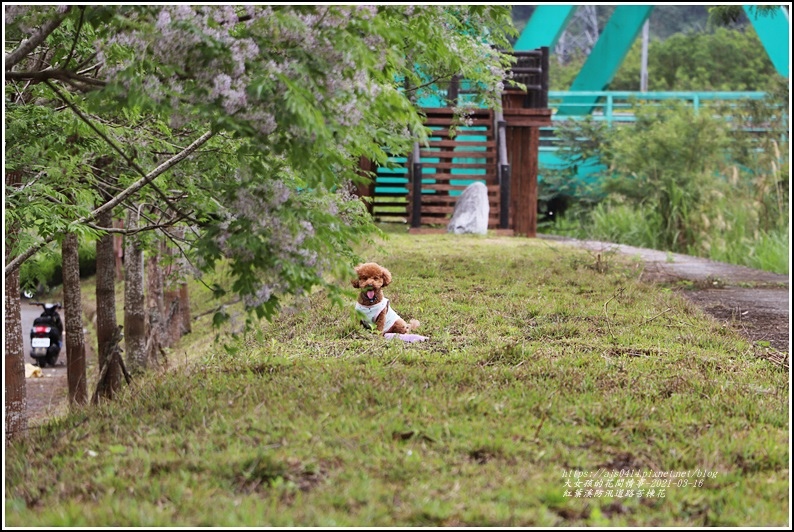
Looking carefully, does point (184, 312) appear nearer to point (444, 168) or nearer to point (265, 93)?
point (444, 168)

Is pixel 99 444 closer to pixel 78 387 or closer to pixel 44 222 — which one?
pixel 44 222

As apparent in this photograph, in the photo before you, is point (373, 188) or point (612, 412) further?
point (373, 188)

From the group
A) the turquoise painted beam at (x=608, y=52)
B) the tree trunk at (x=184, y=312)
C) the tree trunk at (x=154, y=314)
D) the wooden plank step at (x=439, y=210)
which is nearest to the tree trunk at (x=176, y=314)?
the tree trunk at (x=184, y=312)

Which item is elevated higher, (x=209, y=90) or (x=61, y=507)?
(x=209, y=90)

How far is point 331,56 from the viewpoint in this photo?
4504 mm

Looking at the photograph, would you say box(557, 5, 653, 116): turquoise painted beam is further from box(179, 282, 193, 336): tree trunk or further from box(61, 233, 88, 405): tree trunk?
box(61, 233, 88, 405): tree trunk

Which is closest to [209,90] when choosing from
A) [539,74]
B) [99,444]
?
[99,444]

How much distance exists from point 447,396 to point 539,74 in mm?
13925

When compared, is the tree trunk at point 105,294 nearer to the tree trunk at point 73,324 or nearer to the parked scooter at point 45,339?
the tree trunk at point 73,324

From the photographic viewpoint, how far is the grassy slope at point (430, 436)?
3.62 meters

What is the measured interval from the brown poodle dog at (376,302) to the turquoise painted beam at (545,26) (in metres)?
18.5

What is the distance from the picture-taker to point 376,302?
6930mm

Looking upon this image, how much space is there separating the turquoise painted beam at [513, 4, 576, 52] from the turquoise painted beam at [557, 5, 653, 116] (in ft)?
7.82

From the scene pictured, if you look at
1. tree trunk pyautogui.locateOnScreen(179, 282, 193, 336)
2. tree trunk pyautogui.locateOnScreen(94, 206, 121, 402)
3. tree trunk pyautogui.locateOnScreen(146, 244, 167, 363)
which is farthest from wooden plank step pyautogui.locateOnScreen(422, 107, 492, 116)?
tree trunk pyautogui.locateOnScreen(94, 206, 121, 402)
